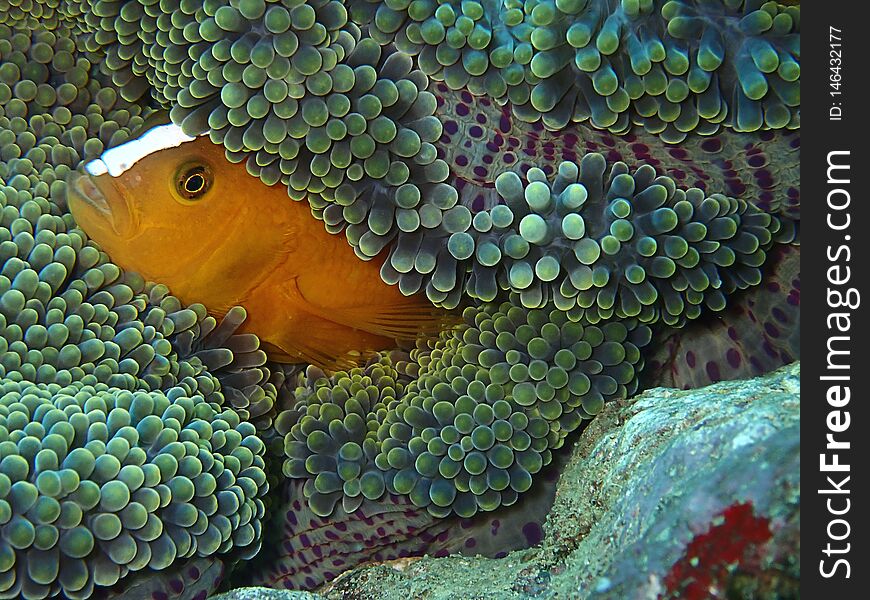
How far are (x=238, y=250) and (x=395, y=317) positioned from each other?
1.36 ft

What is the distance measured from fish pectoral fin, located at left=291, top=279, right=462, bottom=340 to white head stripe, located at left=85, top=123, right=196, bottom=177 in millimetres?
437

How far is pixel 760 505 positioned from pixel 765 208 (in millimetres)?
861

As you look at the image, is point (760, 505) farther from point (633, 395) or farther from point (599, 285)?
point (633, 395)

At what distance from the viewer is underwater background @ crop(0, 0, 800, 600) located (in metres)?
1.12

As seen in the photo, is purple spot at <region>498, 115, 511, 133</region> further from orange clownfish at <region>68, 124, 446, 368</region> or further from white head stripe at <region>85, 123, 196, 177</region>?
white head stripe at <region>85, 123, 196, 177</region>

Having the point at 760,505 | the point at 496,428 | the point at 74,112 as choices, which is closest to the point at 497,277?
the point at 496,428

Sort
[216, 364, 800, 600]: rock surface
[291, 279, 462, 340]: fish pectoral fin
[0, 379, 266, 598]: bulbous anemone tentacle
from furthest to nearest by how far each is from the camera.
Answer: [291, 279, 462, 340]: fish pectoral fin → [0, 379, 266, 598]: bulbous anemone tentacle → [216, 364, 800, 600]: rock surface

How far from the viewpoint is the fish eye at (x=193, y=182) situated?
1576mm

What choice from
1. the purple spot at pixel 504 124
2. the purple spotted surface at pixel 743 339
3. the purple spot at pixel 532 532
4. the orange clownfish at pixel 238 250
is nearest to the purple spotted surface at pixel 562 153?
the purple spot at pixel 504 124

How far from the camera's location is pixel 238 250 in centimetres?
166

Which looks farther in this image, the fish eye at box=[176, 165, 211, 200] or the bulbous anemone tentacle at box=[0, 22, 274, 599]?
the fish eye at box=[176, 165, 211, 200]

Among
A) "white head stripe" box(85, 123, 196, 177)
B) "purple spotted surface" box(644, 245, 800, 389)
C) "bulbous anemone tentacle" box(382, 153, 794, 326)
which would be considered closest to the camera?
"bulbous anemone tentacle" box(382, 153, 794, 326)

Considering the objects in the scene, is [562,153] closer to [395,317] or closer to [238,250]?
[395,317]

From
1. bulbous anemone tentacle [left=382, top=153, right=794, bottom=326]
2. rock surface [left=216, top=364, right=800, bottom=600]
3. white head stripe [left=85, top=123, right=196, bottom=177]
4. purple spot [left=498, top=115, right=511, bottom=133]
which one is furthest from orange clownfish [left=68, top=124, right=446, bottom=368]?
rock surface [left=216, top=364, right=800, bottom=600]
